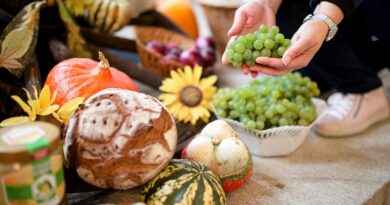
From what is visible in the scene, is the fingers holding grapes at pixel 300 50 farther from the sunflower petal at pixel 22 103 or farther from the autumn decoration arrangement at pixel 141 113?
the sunflower petal at pixel 22 103

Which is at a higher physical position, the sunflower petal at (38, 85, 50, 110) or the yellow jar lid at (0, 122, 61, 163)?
the yellow jar lid at (0, 122, 61, 163)

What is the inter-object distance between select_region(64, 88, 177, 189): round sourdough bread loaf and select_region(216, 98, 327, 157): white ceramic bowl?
1.19ft

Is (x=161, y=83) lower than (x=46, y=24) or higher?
lower

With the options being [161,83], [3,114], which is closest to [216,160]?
[161,83]

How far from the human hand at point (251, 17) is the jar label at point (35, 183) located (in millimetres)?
567

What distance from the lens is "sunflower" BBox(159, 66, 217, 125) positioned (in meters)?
1.32

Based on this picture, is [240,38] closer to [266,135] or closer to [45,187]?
[266,135]

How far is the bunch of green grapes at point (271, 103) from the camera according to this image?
1215mm

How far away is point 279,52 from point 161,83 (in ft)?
1.76

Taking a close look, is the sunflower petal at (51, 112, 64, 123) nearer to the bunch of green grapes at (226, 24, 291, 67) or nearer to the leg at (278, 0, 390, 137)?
the bunch of green grapes at (226, 24, 291, 67)

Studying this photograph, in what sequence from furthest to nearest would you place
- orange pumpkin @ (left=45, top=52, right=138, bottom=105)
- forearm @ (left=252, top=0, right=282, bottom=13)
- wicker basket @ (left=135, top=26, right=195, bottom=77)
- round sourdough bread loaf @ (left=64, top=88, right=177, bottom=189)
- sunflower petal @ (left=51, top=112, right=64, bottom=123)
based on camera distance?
1. wicker basket @ (left=135, top=26, right=195, bottom=77)
2. forearm @ (left=252, top=0, right=282, bottom=13)
3. orange pumpkin @ (left=45, top=52, right=138, bottom=105)
4. sunflower petal @ (left=51, top=112, right=64, bottom=123)
5. round sourdough bread loaf @ (left=64, top=88, right=177, bottom=189)

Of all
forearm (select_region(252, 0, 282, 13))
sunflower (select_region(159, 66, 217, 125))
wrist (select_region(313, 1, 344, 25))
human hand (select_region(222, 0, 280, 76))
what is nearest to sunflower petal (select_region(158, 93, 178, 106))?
sunflower (select_region(159, 66, 217, 125))

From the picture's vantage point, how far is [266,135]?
119 cm

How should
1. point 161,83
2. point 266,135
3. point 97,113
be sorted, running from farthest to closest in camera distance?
point 161,83 < point 266,135 < point 97,113
